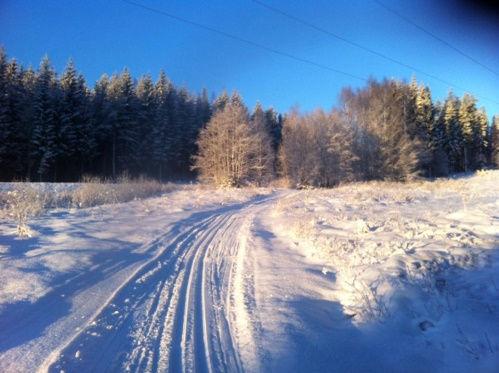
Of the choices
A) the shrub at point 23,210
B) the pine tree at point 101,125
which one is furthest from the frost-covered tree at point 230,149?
the shrub at point 23,210

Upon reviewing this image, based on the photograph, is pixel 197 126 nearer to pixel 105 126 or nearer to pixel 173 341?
pixel 105 126

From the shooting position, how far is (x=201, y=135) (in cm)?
3844

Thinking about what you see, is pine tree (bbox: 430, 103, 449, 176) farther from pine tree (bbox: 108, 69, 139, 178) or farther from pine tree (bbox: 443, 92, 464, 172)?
pine tree (bbox: 108, 69, 139, 178)

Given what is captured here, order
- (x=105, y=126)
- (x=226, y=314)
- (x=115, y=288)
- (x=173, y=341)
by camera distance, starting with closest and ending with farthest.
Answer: (x=173, y=341), (x=226, y=314), (x=115, y=288), (x=105, y=126)

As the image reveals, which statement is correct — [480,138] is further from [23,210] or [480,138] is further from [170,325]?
[170,325]

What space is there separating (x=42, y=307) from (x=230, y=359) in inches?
112

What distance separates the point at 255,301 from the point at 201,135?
34336mm

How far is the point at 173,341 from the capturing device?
4.03 meters

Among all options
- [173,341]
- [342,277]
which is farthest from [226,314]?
[342,277]

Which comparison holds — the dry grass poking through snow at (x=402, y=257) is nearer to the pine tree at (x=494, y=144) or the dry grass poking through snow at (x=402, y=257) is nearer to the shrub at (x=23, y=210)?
the shrub at (x=23, y=210)

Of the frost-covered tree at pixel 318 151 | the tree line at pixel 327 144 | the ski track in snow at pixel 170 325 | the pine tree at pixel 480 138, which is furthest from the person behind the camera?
the pine tree at pixel 480 138

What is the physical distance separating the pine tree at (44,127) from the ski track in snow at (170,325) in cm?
4055

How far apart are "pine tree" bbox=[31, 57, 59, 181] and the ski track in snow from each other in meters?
40.5

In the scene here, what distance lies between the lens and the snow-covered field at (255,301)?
3773mm
